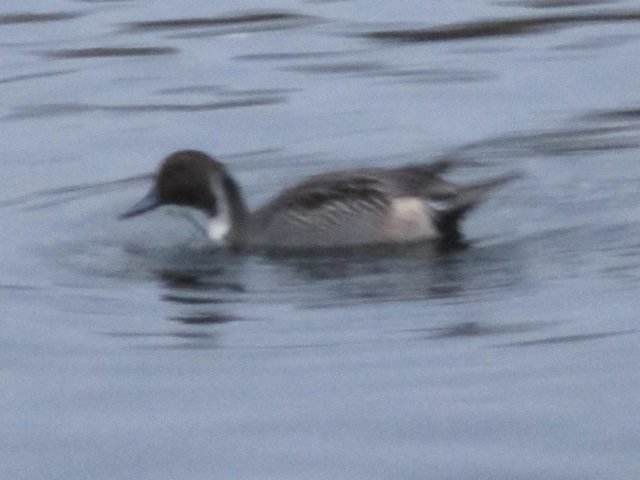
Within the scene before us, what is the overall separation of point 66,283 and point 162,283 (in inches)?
17.1

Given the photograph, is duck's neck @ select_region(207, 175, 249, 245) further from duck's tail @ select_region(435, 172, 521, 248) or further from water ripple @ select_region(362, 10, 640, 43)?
water ripple @ select_region(362, 10, 640, 43)

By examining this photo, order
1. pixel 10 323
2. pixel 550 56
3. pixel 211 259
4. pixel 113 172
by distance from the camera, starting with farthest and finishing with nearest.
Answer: pixel 550 56 → pixel 113 172 → pixel 211 259 → pixel 10 323

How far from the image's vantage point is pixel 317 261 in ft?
40.5

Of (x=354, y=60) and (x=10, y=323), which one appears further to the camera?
(x=354, y=60)

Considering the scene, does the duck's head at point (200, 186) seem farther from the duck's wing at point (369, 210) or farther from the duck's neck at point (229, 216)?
the duck's wing at point (369, 210)

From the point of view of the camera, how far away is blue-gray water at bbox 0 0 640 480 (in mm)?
9102

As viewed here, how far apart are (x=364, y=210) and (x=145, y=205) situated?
1.15 meters

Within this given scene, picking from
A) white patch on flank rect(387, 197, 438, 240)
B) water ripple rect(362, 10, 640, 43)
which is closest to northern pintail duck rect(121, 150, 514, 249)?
white patch on flank rect(387, 197, 438, 240)

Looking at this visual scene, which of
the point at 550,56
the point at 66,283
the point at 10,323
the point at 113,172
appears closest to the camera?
the point at 10,323

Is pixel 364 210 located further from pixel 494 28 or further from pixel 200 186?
pixel 494 28

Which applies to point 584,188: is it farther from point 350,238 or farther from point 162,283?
point 162,283

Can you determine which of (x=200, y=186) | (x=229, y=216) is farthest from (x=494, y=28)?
(x=229, y=216)

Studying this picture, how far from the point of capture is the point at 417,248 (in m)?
12.5

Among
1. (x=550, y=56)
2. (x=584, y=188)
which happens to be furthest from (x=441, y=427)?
(x=550, y=56)
